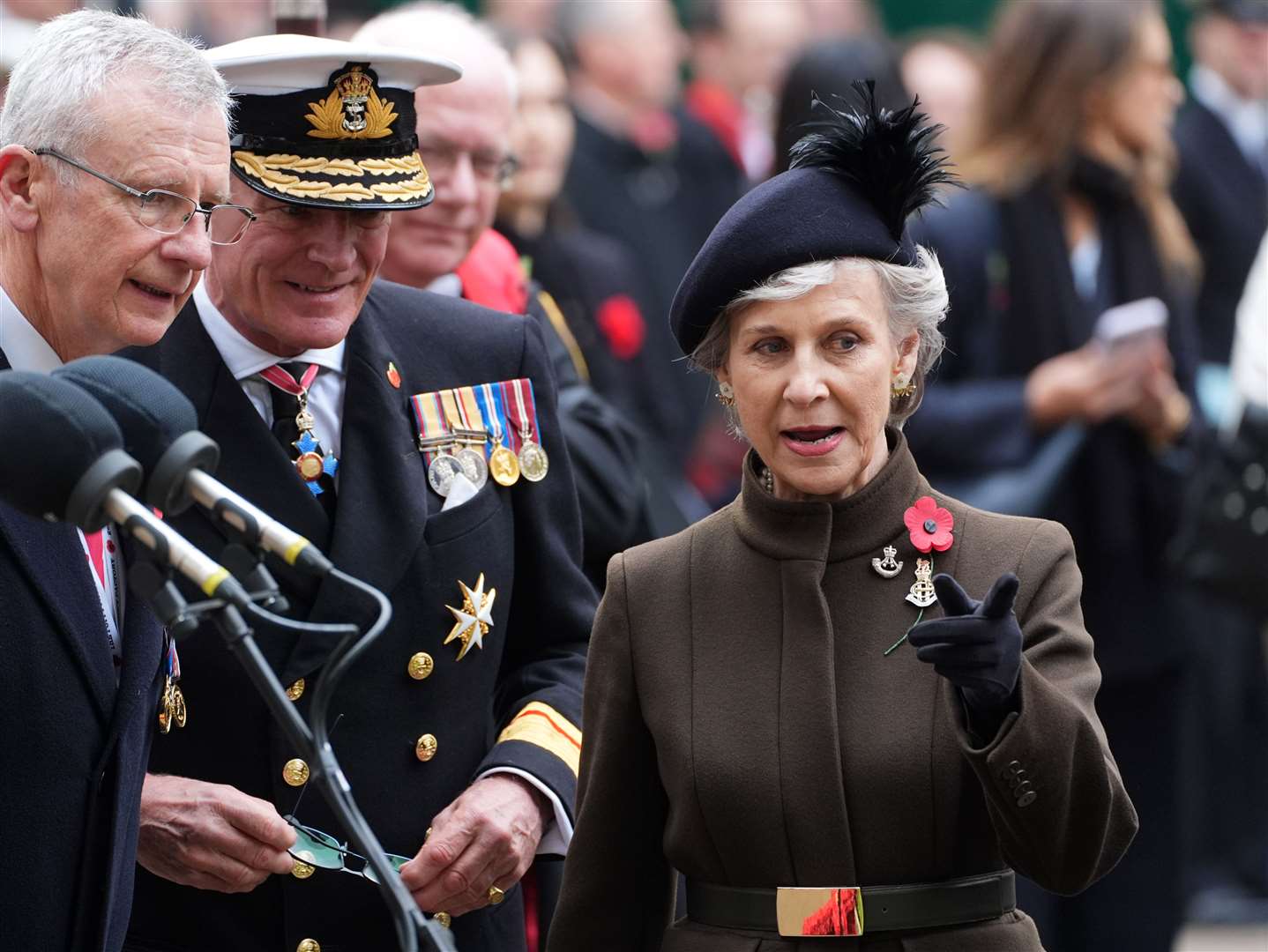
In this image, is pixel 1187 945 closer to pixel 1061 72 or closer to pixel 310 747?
pixel 1061 72

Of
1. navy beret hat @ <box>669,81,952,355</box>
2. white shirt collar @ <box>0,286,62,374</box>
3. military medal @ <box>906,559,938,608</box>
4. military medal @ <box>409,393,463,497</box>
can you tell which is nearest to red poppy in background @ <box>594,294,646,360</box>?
military medal @ <box>409,393,463,497</box>

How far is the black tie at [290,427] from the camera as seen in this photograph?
12.0ft

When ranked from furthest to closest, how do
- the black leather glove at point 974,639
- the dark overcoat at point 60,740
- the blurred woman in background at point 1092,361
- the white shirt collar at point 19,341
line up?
the blurred woman in background at point 1092,361 < the white shirt collar at point 19,341 < the dark overcoat at point 60,740 < the black leather glove at point 974,639

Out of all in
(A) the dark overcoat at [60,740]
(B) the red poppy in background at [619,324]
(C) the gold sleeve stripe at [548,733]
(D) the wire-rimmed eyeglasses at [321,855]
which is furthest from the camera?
(B) the red poppy in background at [619,324]

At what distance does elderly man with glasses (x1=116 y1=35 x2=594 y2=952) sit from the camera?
139 inches

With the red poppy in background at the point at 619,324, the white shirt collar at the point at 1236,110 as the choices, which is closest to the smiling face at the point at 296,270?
the red poppy in background at the point at 619,324

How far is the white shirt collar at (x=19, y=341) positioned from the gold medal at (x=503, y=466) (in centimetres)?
92

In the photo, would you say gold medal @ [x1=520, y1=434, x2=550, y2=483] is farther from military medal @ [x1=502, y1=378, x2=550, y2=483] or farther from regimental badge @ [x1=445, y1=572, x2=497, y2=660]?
regimental badge @ [x1=445, y1=572, x2=497, y2=660]

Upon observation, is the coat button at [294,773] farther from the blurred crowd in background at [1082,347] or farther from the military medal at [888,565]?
the blurred crowd in background at [1082,347]

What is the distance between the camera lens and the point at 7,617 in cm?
295

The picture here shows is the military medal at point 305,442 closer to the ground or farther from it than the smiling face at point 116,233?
closer to the ground

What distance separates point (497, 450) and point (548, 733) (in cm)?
47

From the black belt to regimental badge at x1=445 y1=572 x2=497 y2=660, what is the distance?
0.75 meters

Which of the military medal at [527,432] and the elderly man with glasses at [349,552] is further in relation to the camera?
the military medal at [527,432]
